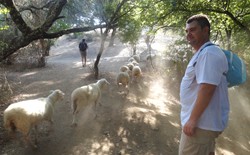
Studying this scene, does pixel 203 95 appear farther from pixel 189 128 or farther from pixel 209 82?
pixel 189 128

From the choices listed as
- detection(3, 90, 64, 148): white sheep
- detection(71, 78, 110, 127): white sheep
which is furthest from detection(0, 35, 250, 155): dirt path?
detection(3, 90, 64, 148): white sheep

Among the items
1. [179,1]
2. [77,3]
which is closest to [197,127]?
[179,1]

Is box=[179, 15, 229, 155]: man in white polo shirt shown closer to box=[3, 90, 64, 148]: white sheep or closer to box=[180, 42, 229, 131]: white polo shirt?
box=[180, 42, 229, 131]: white polo shirt

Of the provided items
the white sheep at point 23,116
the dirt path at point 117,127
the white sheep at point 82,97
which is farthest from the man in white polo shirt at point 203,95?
the white sheep at point 82,97

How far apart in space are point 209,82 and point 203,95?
5.5 inches

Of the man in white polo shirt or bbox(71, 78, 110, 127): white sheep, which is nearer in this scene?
the man in white polo shirt

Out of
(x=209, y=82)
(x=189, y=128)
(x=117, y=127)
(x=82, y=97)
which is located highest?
(x=209, y=82)

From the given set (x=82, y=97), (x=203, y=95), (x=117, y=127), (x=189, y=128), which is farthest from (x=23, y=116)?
(x=203, y=95)

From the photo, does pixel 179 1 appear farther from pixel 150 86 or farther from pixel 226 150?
pixel 150 86

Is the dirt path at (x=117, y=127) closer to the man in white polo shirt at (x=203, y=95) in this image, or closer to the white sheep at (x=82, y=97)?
the white sheep at (x=82, y=97)

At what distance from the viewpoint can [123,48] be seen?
33.2 m

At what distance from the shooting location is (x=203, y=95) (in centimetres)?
254

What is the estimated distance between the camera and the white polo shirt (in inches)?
99.8

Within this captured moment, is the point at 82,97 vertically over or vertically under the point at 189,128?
under
